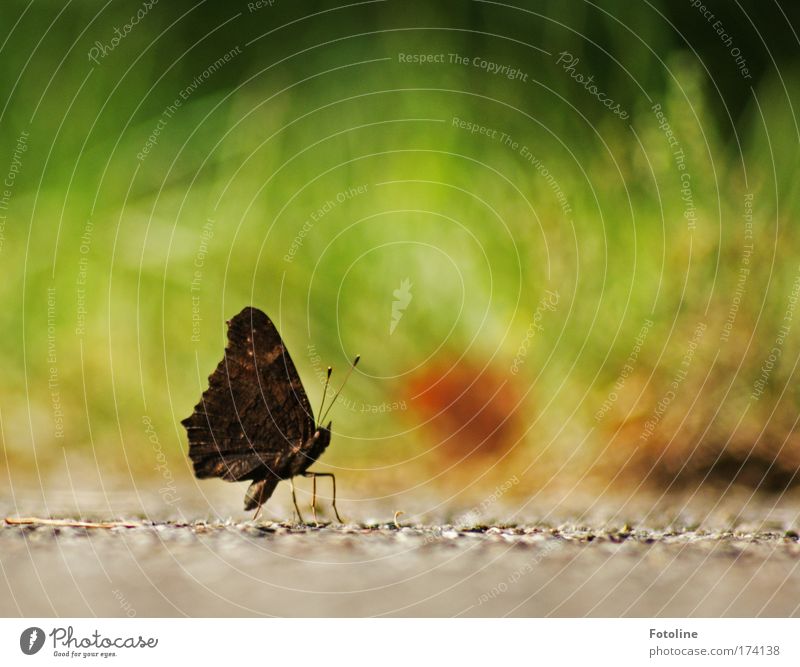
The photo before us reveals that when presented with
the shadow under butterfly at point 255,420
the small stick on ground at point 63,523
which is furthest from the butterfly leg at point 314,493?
the small stick on ground at point 63,523

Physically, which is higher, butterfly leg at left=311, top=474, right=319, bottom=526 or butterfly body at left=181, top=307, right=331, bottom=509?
butterfly body at left=181, top=307, right=331, bottom=509

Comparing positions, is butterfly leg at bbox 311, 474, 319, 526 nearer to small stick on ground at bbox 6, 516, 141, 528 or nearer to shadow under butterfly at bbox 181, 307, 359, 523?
shadow under butterfly at bbox 181, 307, 359, 523

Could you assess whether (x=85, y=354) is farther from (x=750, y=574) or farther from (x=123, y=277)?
(x=750, y=574)

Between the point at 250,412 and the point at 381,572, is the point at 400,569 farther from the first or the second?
the point at 250,412

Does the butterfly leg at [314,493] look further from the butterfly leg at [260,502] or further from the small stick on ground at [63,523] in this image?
the small stick on ground at [63,523]

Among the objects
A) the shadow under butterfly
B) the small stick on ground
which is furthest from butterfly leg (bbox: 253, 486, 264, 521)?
the small stick on ground

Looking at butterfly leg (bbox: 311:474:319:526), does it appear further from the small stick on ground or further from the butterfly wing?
the small stick on ground

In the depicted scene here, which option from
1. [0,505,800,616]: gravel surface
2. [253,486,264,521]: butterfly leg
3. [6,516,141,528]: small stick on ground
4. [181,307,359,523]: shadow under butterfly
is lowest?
[0,505,800,616]: gravel surface
